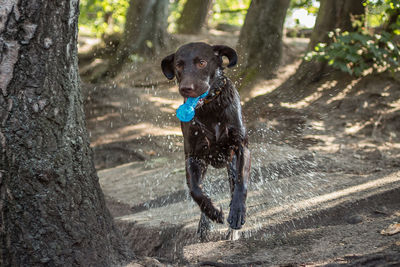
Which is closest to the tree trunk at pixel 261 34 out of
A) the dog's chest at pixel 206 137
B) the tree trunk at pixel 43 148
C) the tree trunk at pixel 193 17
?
the tree trunk at pixel 193 17

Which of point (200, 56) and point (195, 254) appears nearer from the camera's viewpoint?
point (195, 254)

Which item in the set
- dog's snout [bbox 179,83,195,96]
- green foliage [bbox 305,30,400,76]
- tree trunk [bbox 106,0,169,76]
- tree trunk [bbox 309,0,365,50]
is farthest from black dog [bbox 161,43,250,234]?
tree trunk [bbox 106,0,169,76]

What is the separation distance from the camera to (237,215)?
3654 millimetres

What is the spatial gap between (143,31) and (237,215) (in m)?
9.83

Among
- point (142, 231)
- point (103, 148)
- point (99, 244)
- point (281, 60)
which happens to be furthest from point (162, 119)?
point (99, 244)

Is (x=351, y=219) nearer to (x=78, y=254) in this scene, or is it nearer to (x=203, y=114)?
(x=203, y=114)

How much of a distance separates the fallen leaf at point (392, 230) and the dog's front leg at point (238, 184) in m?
1.03

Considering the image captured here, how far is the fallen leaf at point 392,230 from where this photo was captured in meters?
3.10

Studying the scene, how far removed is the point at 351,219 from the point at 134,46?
31.8 feet

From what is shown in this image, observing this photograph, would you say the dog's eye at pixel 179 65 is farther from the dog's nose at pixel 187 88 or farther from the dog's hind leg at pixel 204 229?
the dog's hind leg at pixel 204 229

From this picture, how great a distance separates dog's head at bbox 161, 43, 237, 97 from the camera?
382 cm

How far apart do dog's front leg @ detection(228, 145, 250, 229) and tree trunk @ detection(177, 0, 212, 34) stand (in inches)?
458

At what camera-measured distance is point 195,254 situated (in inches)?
134

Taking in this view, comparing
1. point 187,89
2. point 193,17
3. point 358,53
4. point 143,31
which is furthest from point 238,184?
point 193,17
